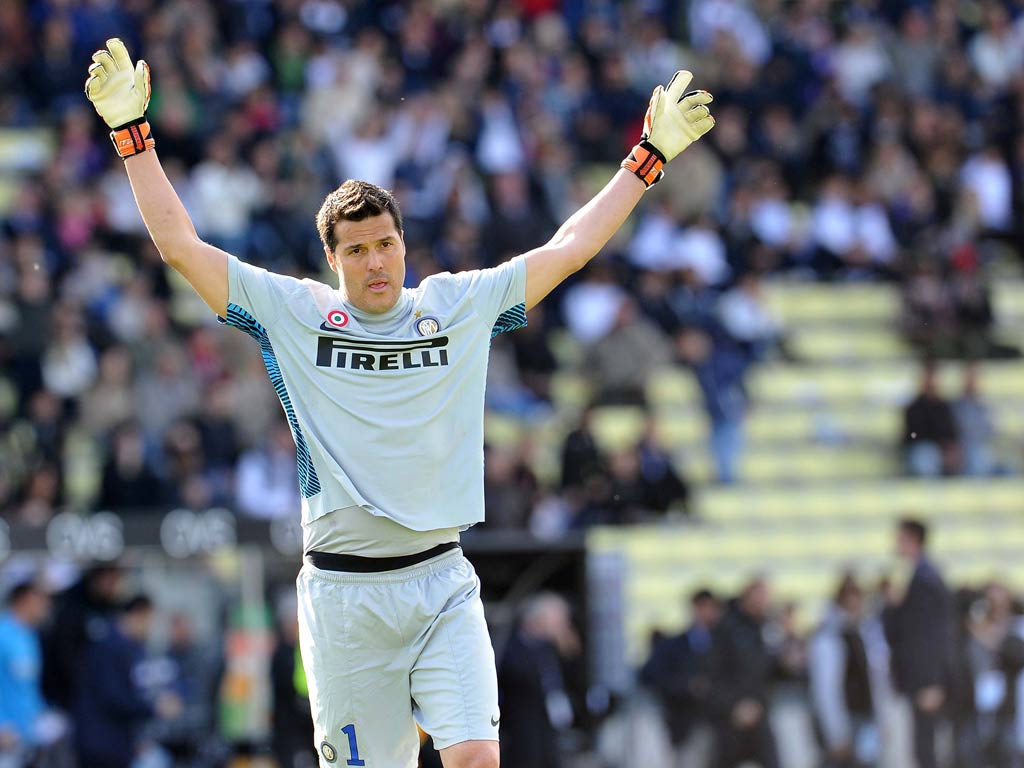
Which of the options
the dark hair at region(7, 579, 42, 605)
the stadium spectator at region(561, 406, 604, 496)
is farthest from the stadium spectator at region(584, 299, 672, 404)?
the dark hair at region(7, 579, 42, 605)

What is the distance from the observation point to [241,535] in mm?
12844

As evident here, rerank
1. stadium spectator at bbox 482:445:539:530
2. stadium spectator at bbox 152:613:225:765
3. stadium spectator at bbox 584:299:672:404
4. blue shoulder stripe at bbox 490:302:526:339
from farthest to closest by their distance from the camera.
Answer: stadium spectator at bbox 584:299:672:404 → stadium spectator at bbox 482:445:539:530 → stadium spectator at bbox 152:613:225:765 → blue shoulder stripe at bbox 490:302:526:339

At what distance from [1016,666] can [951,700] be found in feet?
1.78

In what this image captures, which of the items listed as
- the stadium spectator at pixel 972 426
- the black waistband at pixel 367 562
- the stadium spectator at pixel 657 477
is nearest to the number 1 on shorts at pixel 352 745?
the black waistband at pixel 367 562

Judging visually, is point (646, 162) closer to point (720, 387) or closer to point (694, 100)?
point (694, 100)

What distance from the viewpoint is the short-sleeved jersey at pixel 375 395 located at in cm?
551

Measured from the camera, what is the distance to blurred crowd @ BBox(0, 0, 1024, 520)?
14977 mm

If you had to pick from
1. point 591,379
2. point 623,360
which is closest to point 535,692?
point 591,379

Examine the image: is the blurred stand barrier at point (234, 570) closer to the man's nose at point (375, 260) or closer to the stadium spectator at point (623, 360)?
the stadium spectator at point (623, 360)

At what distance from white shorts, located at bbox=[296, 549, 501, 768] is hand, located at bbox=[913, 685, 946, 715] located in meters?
8.31

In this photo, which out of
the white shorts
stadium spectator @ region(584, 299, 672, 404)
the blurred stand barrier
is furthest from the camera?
stadium spectator @ region(584, 299, 672, 404)

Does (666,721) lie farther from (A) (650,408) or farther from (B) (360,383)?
(B) (360,383)

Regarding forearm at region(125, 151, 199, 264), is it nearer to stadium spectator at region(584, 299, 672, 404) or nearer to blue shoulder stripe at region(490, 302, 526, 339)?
blue shoulder stripe at region(490, 302, 526, 339)

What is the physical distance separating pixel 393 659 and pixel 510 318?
1.13 meters
